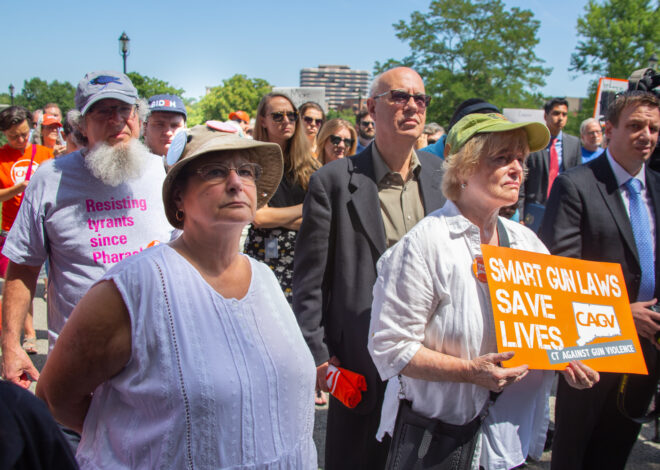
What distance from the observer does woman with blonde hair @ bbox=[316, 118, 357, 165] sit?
503 cm

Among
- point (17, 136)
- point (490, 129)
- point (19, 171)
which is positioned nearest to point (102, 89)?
point (490, 129)

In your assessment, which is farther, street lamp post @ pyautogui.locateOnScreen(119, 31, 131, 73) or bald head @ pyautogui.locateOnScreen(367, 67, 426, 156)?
street lamp post @ pyautogui.locateOnScreen(119, 31, 131, 73)

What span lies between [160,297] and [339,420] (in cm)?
143

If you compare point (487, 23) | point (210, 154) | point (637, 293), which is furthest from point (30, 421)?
point (487, 23)

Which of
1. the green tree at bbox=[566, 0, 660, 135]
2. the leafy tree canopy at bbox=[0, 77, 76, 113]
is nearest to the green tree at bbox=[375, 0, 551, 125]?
the green tree at bbox=[566, 0, 660, 135]

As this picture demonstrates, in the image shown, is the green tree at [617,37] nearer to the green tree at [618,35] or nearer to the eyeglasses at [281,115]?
the green tree at [618,35]

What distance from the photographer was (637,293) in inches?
102

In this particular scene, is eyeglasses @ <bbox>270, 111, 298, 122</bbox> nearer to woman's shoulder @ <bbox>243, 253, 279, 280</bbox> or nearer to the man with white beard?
the man with white beard

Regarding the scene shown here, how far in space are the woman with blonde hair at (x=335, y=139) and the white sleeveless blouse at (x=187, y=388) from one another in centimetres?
369

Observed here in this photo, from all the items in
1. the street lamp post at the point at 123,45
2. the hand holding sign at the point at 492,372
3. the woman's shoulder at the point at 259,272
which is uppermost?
the street lamp post at the point at 123,45

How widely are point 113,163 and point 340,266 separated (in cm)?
120

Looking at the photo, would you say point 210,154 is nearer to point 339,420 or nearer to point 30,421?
point 30,421

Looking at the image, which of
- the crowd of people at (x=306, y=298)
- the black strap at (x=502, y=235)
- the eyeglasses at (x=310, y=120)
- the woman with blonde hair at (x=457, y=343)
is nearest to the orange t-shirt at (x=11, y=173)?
the eyeglasses at (x=310, y=120)

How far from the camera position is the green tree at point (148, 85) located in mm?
27764
